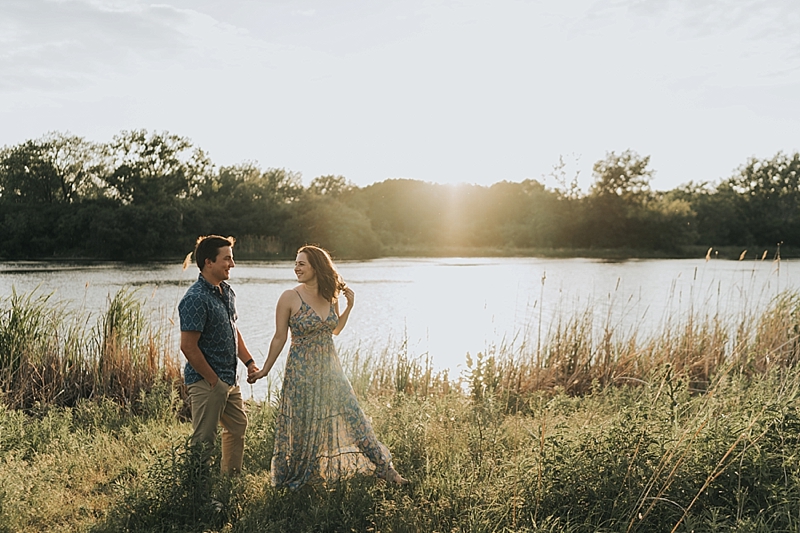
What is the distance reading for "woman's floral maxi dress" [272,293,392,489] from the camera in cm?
436

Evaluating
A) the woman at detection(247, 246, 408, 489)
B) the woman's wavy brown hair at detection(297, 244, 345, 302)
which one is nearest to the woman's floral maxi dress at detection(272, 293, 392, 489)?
the woman at detection(247, 246, 408, 489)

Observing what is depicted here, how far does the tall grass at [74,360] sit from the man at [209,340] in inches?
134

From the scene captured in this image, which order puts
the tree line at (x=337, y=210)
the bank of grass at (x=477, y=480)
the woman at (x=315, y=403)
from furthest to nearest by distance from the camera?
the tree line at (x=337, y=210)
the woman at (x=315, y=403)
the bank of grass at (x=477, y=480)

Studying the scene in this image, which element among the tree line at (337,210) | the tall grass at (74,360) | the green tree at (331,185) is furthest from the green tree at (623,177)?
the tall grass at (74,360)

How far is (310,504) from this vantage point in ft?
13.2

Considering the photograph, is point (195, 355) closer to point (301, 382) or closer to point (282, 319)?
point (282, 319)

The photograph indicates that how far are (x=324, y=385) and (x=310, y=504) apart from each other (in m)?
0.78

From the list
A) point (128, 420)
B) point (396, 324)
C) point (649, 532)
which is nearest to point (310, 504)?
point (649, 532)

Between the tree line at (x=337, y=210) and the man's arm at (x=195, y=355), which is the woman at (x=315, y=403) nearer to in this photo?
the man's arm at (x=195, y=355)

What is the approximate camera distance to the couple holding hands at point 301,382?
168 inches

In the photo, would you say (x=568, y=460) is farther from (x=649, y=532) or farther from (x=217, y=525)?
(x=217, y=525)

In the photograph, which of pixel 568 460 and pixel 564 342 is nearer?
pixel 568 460

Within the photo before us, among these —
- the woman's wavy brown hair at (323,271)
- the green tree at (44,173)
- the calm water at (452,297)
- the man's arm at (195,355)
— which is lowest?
the calm water at (452,297)

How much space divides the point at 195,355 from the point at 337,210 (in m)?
42.5
